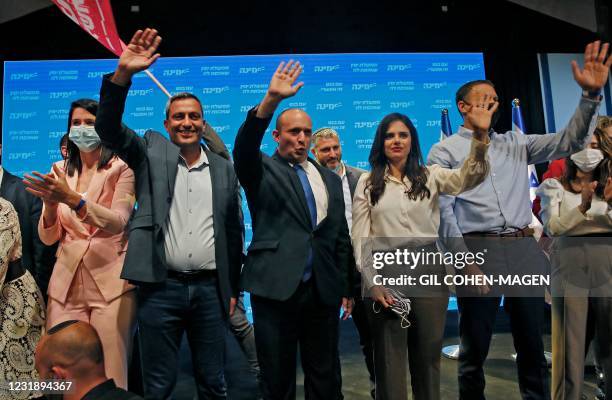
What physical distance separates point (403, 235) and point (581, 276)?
36.5 inches

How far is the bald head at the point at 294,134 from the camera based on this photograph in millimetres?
2258

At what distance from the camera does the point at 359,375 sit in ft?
12.1

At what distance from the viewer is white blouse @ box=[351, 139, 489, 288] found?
228 cm

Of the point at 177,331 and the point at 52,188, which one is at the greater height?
the point at 52,188

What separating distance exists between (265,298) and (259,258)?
167 mm

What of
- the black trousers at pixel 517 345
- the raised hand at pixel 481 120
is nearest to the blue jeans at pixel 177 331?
the black trousers at pixel 517 345

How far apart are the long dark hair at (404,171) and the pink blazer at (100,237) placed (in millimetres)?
1096

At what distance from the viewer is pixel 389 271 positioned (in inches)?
89.7

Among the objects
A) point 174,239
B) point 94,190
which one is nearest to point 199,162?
point 174,239

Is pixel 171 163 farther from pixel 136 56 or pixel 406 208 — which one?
pixel 406 208

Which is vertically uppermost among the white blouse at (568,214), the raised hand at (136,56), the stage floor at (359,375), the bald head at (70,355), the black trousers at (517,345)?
the raised hand at (136,56)

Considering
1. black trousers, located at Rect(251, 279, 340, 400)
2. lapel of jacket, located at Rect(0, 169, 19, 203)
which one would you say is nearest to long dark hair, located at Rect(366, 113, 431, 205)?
black trousers, located at Rect(251, 279, 340, 400)

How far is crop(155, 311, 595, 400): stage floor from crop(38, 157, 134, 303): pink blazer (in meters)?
1.40

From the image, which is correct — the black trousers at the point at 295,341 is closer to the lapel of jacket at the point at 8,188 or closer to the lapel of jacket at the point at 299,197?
the lapel of jacket at the point at 299,197
